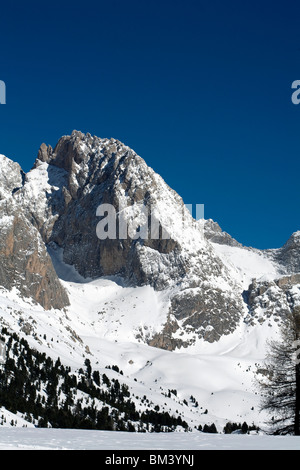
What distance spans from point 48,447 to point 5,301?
18305cm

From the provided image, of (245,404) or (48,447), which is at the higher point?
(245,404)

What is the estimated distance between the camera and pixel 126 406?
142750 mm

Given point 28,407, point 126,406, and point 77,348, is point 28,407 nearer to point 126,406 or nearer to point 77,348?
point 126,406

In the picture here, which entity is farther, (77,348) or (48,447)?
(77,348)

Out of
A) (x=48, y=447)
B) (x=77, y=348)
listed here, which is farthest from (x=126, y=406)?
(x=48, y=447)
